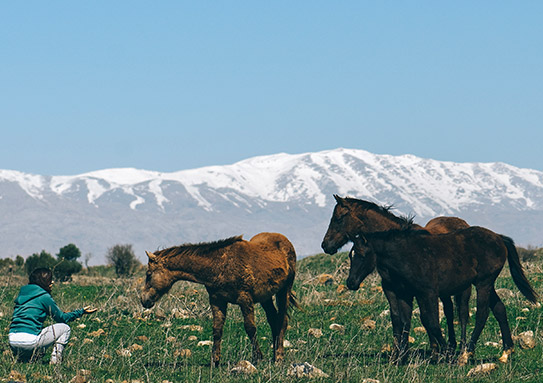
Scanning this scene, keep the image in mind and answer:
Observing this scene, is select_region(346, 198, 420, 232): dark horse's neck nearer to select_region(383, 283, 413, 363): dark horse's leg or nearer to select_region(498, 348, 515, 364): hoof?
select_region(383, 283, 413, 363): dark horse's leg

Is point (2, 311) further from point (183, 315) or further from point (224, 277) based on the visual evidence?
point (224, 277)

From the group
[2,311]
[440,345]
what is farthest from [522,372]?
[2,311]

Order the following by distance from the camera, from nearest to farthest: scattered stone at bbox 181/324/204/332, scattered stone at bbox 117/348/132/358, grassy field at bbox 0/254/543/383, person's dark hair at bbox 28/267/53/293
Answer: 1. grassy field at bbox 0/254/543/383
2. person's dark hair at bbox 28/267/53/293
3. scattered stone at bbox 117/348/132/358
4. scattered stone at bbox 181/324/204/332

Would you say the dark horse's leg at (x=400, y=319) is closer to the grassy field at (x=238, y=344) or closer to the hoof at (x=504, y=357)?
the grassy field at (x=238, y=344)

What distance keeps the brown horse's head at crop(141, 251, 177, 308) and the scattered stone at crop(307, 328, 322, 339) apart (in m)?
3.78

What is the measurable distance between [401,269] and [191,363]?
350cm

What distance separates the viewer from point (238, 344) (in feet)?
46.1

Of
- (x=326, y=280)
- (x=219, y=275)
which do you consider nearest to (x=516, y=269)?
(x=219, y=275)

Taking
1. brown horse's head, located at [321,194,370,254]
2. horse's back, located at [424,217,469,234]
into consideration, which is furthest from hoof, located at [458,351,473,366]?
horse's back, located at [424,217,469,234]

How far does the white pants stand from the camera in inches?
455

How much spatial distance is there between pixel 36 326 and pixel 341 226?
4965mm

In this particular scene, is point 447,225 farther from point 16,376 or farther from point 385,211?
point 16,376

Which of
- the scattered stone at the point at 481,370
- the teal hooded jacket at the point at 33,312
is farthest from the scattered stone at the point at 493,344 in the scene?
the teal hooded jacket at the point at 33,312

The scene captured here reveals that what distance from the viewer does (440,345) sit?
12.0 meters
